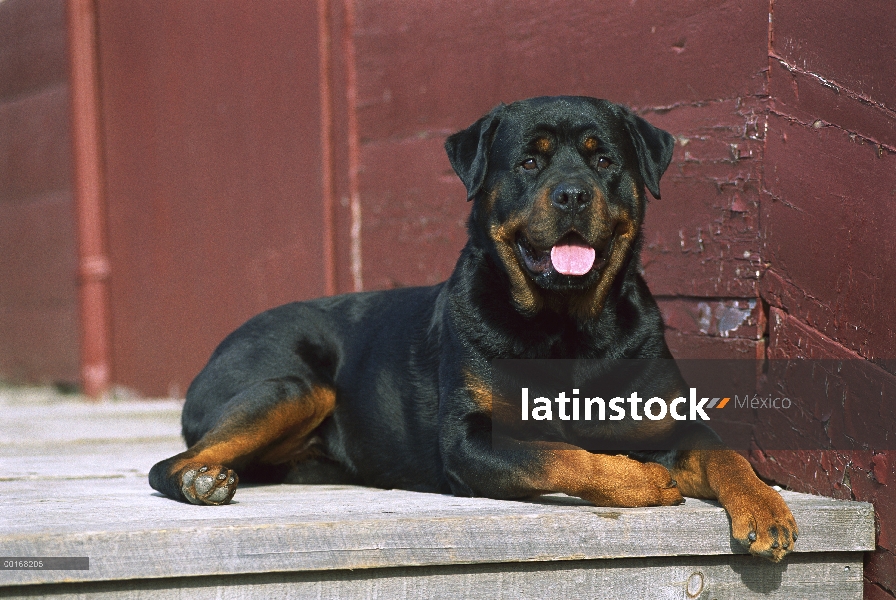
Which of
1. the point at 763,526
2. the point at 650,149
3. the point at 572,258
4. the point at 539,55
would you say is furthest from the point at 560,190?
the point at 539,55

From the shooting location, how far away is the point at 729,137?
344 cm

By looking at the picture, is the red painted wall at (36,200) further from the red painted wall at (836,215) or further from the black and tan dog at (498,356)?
the red painted wall at (836,215)

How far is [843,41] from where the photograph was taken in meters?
2.90

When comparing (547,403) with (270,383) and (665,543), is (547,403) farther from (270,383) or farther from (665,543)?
(270,383)

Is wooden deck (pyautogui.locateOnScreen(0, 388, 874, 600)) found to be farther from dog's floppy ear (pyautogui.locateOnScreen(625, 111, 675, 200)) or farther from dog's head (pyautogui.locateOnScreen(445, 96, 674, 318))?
dog's floppy ear (pyautogui.locateOnScreen(625, 111, 675, 200))

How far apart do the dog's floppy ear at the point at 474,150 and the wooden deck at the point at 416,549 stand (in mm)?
951

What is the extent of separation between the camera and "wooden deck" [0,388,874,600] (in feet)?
8.00

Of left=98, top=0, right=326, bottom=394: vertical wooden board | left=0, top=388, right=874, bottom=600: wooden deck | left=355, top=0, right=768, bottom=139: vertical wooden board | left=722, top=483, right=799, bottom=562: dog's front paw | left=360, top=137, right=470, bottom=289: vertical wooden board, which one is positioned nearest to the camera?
left=0, top=388, right=874, bottom=600: wooden deck

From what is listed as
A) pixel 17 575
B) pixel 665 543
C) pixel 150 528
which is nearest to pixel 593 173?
pixel 665 543

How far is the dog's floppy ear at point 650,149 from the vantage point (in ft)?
10.6

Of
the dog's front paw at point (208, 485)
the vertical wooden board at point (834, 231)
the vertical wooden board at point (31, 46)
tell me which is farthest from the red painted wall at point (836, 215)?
the vertical wooden board at point (31, 46)

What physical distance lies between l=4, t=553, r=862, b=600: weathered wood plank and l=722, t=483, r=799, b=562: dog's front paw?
131mm

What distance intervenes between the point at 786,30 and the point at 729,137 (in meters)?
0.39

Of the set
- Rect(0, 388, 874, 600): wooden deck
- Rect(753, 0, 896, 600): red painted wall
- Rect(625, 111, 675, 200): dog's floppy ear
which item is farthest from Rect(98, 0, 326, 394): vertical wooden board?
Rect(0, 388, 874, 600): wooden deck
